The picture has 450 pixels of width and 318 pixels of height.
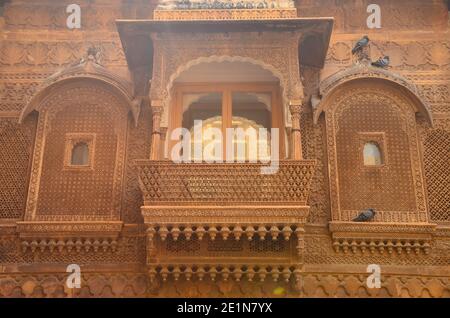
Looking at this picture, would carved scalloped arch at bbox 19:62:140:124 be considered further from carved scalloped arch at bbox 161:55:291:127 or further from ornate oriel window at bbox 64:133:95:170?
carved scalloped arch at bbox 161:55:291:127

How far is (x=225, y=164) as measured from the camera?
5.80 m

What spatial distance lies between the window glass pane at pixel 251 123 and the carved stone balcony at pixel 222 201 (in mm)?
672

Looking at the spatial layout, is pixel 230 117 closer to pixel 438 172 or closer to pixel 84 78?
pixel 84 78

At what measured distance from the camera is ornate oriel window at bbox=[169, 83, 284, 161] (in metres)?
6.43

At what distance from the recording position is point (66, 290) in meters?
6.09

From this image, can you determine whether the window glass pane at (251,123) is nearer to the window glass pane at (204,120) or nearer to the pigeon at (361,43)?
the window glass pane at (204,120)

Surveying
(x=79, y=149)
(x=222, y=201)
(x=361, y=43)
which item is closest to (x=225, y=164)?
(x=222, y=201)

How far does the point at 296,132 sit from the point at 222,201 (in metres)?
1.15

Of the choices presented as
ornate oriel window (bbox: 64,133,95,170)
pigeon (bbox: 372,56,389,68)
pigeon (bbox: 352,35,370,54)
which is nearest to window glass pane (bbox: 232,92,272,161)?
pigeon (bbox: 352,35,370,54)

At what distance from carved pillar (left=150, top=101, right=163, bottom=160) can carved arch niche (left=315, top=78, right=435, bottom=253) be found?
6.45 ft
